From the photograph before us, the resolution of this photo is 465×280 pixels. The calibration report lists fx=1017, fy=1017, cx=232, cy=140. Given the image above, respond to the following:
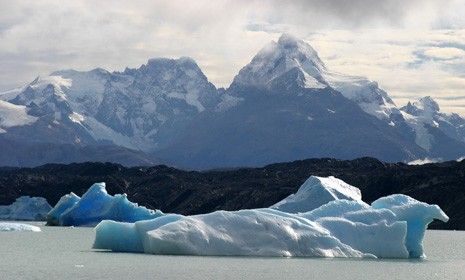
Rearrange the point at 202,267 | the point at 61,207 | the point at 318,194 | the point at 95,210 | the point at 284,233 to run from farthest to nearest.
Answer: the point at 61,207, the point at 95,210, the point at 318,194, the point at 284,233, the point at 202,267

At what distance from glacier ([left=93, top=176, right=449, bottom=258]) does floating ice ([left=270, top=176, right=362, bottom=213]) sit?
9990 millimetres

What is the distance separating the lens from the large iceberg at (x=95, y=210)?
145m

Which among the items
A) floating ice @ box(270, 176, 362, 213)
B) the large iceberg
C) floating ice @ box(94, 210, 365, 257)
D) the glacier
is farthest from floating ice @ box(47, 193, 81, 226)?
floating ice @ box(94, 210, 365, 257)

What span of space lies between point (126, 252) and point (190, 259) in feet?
28.0

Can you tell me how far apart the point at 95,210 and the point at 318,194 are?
2836 inches

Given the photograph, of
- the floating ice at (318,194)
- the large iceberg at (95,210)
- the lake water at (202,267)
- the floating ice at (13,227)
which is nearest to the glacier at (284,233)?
the lake water at (202,267)

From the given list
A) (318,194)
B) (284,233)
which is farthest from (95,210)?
(284,233)

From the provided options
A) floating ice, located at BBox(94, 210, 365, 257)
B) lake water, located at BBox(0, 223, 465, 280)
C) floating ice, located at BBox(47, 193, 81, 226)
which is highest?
floating ice, located at BBox(94, 210, 365, 257)

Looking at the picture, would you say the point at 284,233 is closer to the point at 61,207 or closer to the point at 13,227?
the point at 13,227

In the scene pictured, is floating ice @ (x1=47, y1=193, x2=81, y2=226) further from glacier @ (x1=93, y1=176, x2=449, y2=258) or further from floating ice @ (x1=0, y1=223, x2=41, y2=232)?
glacier @ (x1=93, y1=176, x2=449, y2=258)

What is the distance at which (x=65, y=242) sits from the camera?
347ft

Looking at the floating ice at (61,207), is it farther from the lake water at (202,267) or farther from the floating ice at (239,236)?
the floating ice at (239,236)

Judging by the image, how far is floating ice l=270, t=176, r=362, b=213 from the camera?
91938 mm

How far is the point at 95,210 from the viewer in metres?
160
